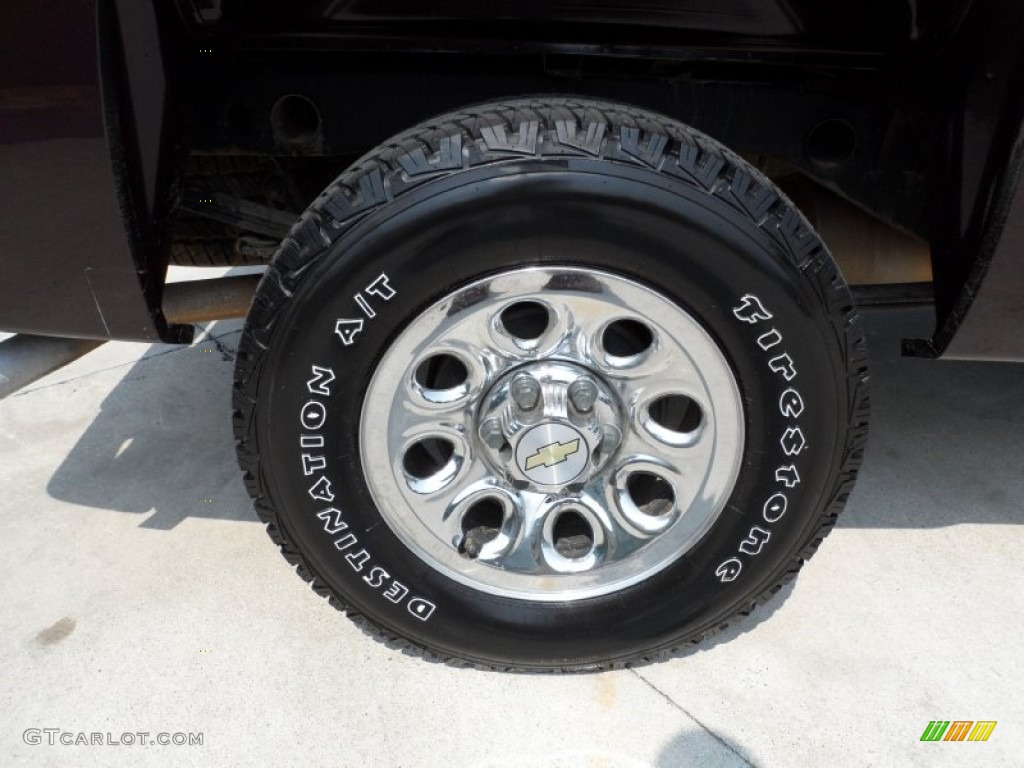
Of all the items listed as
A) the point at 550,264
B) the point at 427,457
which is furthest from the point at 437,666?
the point at 550,264

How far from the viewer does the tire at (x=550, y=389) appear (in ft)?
5.32

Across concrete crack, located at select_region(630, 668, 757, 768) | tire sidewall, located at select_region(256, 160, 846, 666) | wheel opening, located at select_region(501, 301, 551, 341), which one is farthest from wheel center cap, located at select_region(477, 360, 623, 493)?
concrete crack, located at select_region(630, 668, 757, 768)

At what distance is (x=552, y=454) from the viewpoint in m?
1.85

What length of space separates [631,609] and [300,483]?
2.67 feet

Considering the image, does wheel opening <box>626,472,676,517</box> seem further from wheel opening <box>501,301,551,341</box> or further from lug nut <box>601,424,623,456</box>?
wheel opening <box>501,301,551,341</box>

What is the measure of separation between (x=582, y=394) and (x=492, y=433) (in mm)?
224

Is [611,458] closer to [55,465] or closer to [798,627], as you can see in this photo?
[798,627]

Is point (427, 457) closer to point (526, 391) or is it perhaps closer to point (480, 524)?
point (480, 524)

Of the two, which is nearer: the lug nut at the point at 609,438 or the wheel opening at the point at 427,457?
the lug nut at the point at 609,438

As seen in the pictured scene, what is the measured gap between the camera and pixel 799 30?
1.80m

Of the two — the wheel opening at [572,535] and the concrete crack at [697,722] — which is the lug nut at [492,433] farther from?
the concrete crack at [697,722]

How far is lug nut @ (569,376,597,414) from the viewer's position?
1812 millimetres

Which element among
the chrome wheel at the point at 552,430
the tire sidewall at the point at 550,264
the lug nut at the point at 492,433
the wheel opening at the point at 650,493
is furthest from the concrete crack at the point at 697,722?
the lug nut at the point at 492,433

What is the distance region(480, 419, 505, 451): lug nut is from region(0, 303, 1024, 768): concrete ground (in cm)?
61
